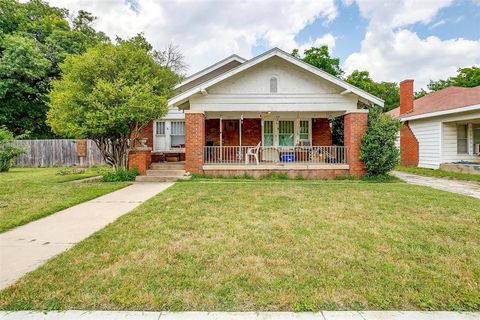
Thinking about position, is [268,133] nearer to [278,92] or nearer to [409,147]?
[278,92]

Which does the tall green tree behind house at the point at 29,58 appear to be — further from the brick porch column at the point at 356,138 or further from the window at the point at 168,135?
the brick porch column at the point at 356,138

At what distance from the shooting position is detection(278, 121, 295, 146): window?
557 inches

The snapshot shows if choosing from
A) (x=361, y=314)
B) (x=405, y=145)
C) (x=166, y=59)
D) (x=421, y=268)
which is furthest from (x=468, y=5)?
(x=166, y=59)

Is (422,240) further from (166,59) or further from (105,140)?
(166,59)

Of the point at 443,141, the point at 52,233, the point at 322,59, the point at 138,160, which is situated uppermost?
the point at 322,59

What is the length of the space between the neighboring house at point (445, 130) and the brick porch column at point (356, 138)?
5.44 metres

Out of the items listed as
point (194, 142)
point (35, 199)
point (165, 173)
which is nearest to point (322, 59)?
point (194, 142)

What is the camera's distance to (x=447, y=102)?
14398 millimetres

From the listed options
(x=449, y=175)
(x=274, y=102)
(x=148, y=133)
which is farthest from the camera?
(x=148, y=133)

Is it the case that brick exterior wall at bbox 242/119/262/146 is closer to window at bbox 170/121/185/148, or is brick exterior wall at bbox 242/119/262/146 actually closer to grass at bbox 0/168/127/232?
window at bbox 170/121/185/148

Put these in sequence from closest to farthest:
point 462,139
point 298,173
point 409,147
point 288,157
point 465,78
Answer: point 298,173 → point 288,157 → point 462,139 → point 409,147 → point 465,78

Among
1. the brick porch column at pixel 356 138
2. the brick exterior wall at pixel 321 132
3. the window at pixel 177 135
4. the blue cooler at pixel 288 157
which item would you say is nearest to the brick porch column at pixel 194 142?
the window at pixel 177 135

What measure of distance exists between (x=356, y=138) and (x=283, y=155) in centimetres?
354

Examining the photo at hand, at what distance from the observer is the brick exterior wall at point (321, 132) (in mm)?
14430
